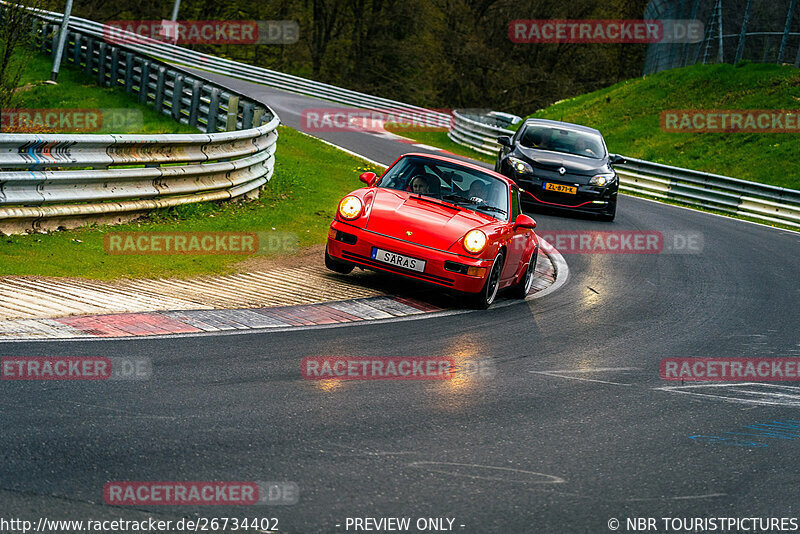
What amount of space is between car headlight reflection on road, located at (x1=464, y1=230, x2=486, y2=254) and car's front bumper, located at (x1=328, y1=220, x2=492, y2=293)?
0.11 m

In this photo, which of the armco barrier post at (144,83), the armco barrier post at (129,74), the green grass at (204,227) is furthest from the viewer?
the armco barrier post at (129,74)

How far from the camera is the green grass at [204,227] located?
9.22 metres

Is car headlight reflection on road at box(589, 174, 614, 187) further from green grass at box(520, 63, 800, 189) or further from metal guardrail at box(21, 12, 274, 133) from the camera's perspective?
green grass at box(520, 63, 800, 189)

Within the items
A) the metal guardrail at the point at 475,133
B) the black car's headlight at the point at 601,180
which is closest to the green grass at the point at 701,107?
the metal guardrail at the point at 475,133

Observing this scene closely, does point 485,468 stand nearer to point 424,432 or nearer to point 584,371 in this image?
point 424,432

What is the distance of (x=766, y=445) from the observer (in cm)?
596

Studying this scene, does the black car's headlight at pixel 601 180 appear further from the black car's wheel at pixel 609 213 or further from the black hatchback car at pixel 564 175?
the black car's wheel at pixel 609 213

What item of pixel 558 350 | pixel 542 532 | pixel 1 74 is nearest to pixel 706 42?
pixel 1 74

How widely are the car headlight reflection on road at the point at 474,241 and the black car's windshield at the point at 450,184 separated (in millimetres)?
758

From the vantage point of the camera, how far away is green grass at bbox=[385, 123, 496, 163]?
31.9 meters

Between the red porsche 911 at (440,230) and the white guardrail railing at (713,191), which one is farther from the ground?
the red porsche 911 at (440,230)

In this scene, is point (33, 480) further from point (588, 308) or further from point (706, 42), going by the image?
point (706, 42)

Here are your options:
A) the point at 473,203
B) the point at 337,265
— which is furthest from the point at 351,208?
the point at 473,203

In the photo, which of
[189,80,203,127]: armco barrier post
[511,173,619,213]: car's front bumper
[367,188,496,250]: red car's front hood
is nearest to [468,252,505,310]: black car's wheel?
[367,188,496,250]: red car's front hood
